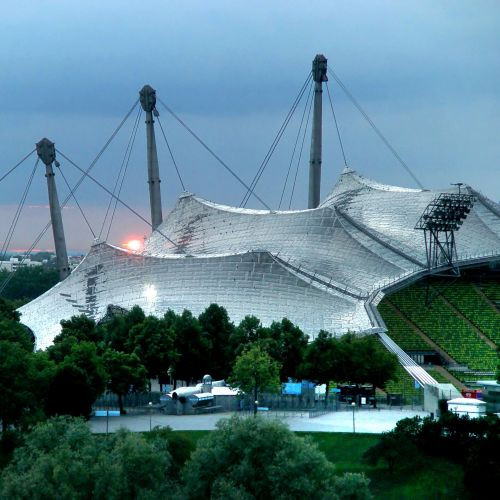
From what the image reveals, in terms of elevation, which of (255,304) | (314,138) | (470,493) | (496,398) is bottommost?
(470,493)

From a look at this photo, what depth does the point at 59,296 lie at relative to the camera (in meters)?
69.4

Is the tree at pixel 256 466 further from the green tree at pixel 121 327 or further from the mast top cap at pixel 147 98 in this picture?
the mast top cap at pixel 147 98

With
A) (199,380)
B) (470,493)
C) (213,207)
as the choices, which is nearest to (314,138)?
(213,207)

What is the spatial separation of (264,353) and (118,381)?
523cm

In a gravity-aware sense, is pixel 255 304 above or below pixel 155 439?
above

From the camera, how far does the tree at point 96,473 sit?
3353cm

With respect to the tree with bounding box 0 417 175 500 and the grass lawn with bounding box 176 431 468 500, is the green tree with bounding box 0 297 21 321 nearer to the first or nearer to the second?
the grass lawn with bounding box 176 431 468 500

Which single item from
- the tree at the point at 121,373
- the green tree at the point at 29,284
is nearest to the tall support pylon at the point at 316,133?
the tree at the point at 121,373

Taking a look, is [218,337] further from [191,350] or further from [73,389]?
[73,389]

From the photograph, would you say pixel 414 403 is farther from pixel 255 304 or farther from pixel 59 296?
pixel 59 296

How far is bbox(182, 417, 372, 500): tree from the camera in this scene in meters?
32.1

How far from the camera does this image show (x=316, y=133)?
9206 centimetres

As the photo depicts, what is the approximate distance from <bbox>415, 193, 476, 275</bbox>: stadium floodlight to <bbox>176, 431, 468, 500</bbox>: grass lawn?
26.9 m

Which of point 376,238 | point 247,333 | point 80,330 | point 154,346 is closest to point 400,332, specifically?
point 376,238
